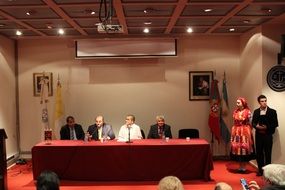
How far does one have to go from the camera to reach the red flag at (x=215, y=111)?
7609mm

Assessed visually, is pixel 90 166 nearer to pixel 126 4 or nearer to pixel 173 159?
pixel 173 159

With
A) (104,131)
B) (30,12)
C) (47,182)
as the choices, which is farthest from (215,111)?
(47,182)

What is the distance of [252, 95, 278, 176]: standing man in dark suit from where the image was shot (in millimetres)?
6250

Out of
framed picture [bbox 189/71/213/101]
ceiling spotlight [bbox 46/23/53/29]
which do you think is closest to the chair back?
framed picture [bbox 189/71/213/101]

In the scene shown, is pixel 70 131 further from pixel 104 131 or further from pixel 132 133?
pixel 132 133

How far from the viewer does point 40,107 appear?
802cm

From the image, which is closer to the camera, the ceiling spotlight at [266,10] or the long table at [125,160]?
the ceiling spotlight at [266,10]

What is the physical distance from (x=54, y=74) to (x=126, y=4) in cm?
356

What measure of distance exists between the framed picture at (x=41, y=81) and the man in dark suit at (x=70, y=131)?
115cm

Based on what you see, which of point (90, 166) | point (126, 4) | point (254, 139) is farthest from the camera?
point (254, 139)

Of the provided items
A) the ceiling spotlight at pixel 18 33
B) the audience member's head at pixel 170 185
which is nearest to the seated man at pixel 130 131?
the ceiling spotlight at pixel 18 33

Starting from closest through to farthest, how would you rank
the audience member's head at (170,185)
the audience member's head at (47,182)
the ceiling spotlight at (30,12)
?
the audience member's head at (170,185) → the audience member's head at (47,182) → the ceiling spotlight at (30,12)

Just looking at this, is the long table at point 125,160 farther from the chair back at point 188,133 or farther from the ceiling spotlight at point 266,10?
the ceiling spotlight at point 266,10

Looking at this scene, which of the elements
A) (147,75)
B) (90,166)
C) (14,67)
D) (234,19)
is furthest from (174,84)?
(14,67)
